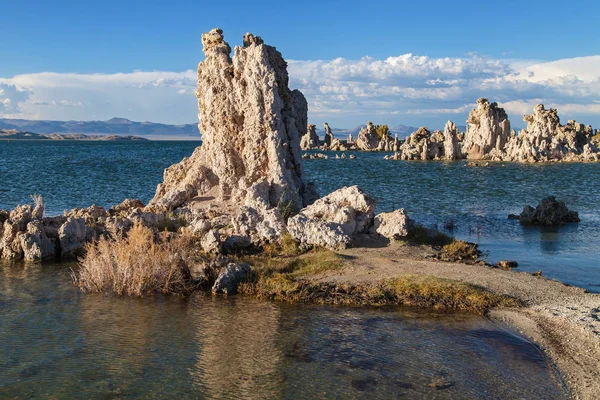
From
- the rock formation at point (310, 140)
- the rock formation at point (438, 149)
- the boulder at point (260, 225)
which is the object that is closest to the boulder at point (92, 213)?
the boulder at point (260, 225)

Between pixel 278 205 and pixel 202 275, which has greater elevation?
pixel 278 205

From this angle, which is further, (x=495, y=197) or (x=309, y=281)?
(x=495, y=197)

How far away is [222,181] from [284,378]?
44.6 feet

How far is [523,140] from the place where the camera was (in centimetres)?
9288

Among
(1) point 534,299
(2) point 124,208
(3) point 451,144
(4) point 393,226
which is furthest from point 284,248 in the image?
(3) point 451,144

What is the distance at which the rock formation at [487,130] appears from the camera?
97.2 m

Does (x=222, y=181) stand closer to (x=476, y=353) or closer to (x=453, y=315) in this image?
(x=453, y=315)

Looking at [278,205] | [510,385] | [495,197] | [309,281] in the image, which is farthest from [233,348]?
[495,197]

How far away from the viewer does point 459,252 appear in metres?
19.1

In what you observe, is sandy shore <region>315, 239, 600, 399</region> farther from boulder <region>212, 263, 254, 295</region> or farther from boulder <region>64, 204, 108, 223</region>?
boulder <region>64, 204, 108, 223</region>

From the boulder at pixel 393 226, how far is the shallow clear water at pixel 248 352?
529cm

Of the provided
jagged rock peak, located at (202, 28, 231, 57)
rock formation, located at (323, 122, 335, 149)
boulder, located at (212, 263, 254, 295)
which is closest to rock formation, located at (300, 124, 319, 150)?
rock formation, located at (323, 122, 335, 149)

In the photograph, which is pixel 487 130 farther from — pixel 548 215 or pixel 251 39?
pixel 251 39

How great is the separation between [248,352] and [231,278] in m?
4.03
